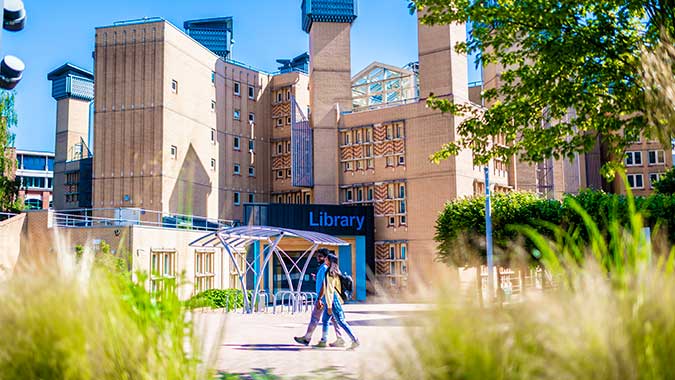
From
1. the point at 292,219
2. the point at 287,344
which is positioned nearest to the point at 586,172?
the point at 292,219

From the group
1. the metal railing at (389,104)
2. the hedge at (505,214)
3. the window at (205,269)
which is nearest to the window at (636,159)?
the metal railing at (389,104)

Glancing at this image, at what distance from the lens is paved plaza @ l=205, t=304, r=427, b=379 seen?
3.03 m

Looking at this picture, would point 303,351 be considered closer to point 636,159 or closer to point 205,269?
point 205,269

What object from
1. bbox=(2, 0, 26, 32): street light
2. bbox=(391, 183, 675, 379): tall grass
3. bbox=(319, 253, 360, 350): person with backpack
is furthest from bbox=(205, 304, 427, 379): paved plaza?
A: bbox=(2, 0, 26, 32): street light

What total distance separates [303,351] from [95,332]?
753 cm

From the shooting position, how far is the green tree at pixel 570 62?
8289mm

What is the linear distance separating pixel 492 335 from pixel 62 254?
285 centimetres

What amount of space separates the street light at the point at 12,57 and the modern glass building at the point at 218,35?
43.9 m

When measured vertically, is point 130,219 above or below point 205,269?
above

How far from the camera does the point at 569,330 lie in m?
2.50

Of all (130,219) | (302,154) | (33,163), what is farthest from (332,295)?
(33,163)

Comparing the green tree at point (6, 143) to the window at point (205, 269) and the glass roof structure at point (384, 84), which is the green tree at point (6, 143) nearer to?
the window at point (205, 269)

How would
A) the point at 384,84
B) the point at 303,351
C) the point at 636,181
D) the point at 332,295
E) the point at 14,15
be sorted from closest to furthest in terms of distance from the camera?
the point at 303,351, the point at 332,295, the point at 14,15, the point at 384,84, the point at 636,181

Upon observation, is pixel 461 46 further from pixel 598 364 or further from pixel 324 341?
pixel 598 364
